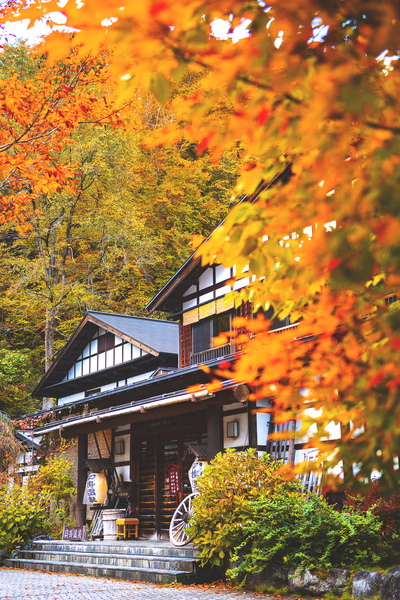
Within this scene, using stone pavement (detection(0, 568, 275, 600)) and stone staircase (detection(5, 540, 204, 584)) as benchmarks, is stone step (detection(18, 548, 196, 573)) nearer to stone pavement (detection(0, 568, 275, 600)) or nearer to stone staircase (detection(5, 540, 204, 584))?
stone staircase (detection(5, 540, 204, 584))

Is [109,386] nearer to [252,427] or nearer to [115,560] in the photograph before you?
[115,560]

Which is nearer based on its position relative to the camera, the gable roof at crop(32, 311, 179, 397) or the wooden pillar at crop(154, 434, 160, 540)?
the wooden pillar at crop(154, 434, 160, 540)

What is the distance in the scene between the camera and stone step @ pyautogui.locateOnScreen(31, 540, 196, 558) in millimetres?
10602

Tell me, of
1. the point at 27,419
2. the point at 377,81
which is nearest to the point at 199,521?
the point at 377,81

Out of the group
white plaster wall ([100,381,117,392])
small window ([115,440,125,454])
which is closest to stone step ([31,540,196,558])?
small window ([115,440,125,454])

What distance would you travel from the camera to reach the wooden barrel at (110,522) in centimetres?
1494

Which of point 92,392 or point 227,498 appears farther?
point 92,392

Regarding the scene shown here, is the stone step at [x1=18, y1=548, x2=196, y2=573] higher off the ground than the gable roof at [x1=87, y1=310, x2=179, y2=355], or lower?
lower

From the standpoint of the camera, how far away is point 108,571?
36.4ft

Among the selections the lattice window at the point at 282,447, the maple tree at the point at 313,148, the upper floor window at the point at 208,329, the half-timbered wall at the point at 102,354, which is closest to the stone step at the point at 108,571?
the lattice window at the point at 282,447

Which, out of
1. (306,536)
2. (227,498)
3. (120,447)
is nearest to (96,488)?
→ (120,447)

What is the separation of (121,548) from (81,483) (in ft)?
14.4

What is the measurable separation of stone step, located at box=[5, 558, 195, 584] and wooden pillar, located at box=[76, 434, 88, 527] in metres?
1.96

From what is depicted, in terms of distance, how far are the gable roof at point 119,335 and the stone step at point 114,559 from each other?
621 cm
